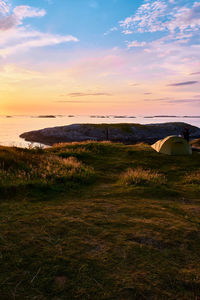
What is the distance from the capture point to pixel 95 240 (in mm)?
5035

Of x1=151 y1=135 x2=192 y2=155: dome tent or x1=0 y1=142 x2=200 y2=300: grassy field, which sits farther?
x1=151 y1=135 x2=192 y2=155: dome tent

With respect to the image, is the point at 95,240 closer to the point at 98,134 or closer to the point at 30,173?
the point at 30,173

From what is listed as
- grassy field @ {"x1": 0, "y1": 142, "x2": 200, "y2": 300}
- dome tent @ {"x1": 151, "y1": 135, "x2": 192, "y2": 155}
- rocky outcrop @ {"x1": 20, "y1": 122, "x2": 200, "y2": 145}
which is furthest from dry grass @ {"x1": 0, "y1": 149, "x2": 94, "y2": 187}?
rocky outcrop @ {"x1": 20, "y1": 122, "x2": 200, "y2": 145}

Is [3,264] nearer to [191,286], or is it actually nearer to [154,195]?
[191,286]

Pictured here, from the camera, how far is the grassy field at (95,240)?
357 cm

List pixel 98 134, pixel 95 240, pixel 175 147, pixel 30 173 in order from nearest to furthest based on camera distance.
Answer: pixel 95 240, pixel 30 173, pixel 175 147, pixel 98 134

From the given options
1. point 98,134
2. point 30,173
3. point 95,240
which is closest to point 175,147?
point 30,173

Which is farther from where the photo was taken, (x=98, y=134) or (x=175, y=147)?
(x=98, y=134)

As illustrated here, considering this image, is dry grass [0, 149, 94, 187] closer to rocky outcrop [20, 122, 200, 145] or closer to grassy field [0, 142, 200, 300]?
grassy field [0, 142, 200, 300]

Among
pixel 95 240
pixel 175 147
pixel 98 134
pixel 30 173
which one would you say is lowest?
pixel 95 240

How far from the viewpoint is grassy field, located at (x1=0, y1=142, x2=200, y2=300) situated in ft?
11.7

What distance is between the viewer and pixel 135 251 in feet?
15.1

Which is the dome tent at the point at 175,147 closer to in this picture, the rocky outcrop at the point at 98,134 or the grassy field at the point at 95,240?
the grassy field at the point at 95,240

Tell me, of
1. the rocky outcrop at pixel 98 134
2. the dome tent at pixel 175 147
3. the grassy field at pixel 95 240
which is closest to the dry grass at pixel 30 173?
the grassy field at pixel 95 240
